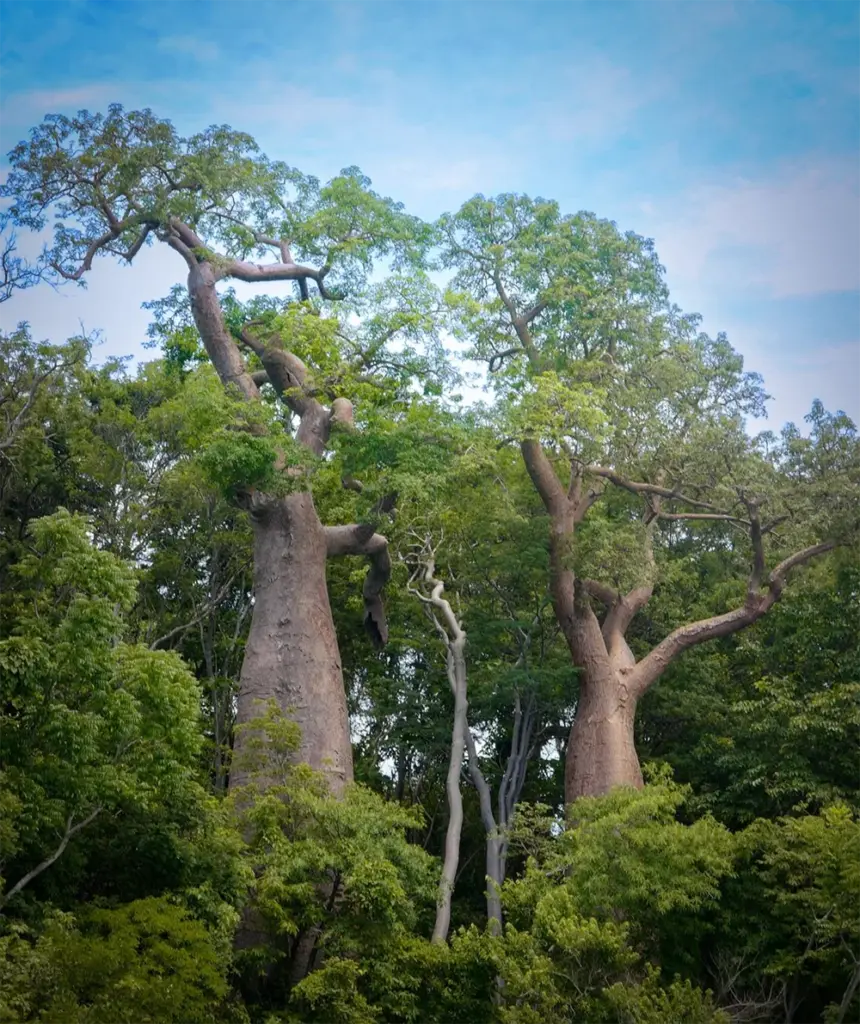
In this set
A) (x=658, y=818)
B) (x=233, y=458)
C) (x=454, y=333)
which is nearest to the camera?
(x=658, y=818)

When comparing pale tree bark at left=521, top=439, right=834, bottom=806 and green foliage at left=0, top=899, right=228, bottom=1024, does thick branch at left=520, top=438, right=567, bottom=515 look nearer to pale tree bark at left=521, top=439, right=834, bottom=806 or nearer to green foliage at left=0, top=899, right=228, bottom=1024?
pale tree bark at left=521, top=439, right=834, bottom=806

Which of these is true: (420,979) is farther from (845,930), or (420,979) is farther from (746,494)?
(746,494)

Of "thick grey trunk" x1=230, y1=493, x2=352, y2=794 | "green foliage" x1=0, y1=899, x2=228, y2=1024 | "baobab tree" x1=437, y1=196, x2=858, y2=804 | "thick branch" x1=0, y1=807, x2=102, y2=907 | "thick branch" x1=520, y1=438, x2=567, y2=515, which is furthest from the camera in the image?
"thick branch" x1=520, y1=438, x2=567, y2=515

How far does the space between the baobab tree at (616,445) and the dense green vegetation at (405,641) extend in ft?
0.25

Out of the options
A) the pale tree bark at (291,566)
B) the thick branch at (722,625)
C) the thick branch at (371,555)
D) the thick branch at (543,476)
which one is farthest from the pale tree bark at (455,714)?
the thick branch at (722,625)

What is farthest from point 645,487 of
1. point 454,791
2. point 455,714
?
point 454,791

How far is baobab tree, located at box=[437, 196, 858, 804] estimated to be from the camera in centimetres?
1753

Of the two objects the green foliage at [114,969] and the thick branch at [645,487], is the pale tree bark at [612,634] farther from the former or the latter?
the green foliage at [114,969]

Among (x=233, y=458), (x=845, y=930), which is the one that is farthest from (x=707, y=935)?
(x=233, y=458)

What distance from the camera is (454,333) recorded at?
19672 millimetres

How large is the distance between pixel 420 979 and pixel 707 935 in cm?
508

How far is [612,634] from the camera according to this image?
1911cm

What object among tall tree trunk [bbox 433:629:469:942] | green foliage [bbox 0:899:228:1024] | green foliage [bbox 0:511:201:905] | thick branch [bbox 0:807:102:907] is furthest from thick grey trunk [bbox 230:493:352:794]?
green foliage [bbox 0:899:228:1024]

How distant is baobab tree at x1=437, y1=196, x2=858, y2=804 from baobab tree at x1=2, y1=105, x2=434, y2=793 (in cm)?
220
